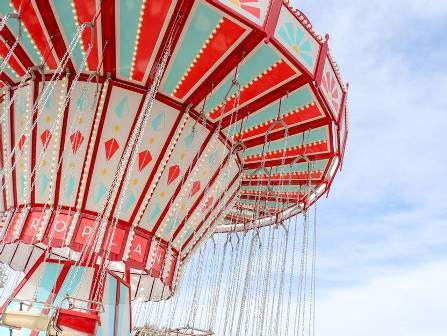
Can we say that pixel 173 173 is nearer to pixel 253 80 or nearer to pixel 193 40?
pixel 253 80

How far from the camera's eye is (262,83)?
7.66 meters

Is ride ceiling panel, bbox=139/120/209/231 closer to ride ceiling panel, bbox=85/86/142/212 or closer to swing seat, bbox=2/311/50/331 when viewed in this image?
ride ceiling panel, bbox=85/86/142/212

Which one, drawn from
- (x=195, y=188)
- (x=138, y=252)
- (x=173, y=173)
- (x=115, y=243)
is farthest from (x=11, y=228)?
(x=195, y=188)

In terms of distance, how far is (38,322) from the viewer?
474cm

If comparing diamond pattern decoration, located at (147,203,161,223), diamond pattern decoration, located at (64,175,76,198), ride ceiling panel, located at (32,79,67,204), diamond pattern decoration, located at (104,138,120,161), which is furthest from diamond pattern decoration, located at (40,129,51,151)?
diamond pattern decoration, located at (147,203,161,223)

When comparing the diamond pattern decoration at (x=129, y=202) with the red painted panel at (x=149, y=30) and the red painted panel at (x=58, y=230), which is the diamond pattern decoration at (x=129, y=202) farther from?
the red painted panel at (x=149, y=30)

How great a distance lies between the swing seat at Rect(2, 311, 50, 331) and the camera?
4746 millimetres

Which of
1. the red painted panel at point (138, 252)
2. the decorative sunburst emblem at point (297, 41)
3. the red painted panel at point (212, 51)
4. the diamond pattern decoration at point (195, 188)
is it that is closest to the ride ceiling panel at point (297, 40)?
the decorative sunburst emblem at point (297, 41)

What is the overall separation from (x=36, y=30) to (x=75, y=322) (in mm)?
4502

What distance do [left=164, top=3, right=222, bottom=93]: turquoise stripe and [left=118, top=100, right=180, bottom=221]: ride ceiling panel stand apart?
17.5 inches

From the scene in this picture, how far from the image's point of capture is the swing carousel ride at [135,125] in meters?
6.80

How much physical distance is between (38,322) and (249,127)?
17.1ft

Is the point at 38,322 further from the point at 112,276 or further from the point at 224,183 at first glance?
the point at 224,183

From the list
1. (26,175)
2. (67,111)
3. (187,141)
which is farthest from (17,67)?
(187,141)
